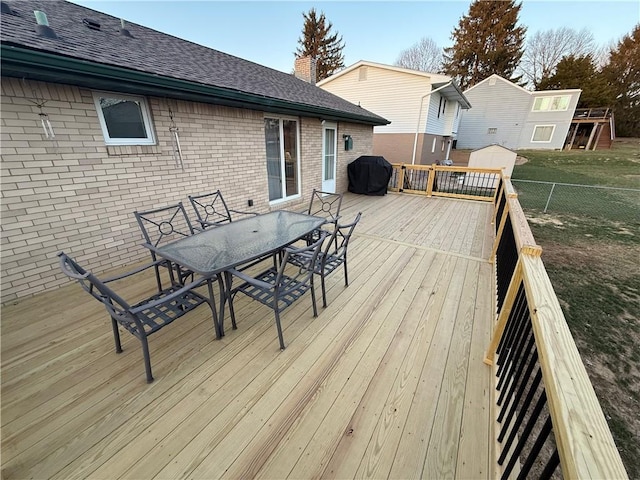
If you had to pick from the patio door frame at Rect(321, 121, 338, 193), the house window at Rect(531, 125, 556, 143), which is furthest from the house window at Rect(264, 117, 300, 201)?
the house window at Rect(531, 125, 556, 143)

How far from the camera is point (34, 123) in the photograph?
264 centimetres

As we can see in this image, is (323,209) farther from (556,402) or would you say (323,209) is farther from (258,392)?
(556,402)

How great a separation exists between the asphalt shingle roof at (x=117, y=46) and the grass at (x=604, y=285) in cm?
548

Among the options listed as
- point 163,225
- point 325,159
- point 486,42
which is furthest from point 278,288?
point 486,42

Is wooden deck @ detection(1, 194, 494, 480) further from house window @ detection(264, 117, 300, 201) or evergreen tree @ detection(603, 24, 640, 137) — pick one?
evergreen tree @ detection(603, 24, 640, 137)

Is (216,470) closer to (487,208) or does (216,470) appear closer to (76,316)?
(76,316)

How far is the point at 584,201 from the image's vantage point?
875cm

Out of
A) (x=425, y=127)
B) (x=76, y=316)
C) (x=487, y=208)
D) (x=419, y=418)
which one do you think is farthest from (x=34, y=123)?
(x=425, y=127)

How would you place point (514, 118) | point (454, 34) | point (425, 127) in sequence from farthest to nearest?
1. point (454, 34)
2. point (514, 118)
3. point (425, 127)

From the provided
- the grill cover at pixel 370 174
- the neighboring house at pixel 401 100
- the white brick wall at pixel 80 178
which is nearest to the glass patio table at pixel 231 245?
the white brick wall at pixel 80 178

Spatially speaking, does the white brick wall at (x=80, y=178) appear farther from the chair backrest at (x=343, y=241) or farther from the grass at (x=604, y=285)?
the grass at (x=604, y=285)

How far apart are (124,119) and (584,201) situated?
12.7 m

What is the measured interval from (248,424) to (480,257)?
12.5 feet

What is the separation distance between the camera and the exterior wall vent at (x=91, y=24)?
11.7 feet
